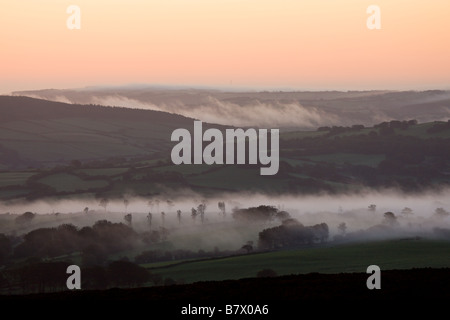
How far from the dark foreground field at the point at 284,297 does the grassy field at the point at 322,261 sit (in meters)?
39.8

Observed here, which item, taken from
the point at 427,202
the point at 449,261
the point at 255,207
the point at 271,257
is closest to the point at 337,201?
the point at 427,202

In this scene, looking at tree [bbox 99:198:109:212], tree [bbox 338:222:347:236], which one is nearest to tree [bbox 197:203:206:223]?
tree [bbox 99:198:109:212]

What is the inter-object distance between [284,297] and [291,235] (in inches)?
3521

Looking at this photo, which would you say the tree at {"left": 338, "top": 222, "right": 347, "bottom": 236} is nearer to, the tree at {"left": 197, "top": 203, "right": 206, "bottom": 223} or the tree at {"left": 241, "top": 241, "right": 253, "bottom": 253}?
the tree at {"left": 241, "top": 241, "right": 253, "bottom": 253}

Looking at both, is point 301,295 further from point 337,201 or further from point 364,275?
point 337,201

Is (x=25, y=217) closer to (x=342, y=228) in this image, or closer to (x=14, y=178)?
(x=14, y=178)

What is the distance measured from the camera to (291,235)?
12794 centimetres

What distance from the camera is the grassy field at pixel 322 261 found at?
280ft

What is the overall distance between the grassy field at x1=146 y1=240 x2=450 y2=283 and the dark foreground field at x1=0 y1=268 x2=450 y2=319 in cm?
3980

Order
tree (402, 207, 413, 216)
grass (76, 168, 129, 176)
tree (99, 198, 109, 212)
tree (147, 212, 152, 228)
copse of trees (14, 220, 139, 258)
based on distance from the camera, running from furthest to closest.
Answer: grass (76, 168, 129, 176) → tree (402, 207, 413, 216) → tree (99, 198, 109, 212) → tree (147, 212, 152, 228) → copse of trees (14, 220, 139, 258)

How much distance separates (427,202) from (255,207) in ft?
174

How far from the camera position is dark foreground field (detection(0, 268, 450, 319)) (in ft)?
119

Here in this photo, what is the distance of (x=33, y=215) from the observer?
491 feet
